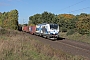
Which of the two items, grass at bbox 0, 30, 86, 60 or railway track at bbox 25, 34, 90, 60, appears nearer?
grass at bbox 0, 30, 86, 60

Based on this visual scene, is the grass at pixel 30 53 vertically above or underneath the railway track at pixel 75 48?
above

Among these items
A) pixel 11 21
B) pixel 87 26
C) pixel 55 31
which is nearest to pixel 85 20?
pixel 87 26

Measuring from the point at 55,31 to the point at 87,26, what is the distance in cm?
1610

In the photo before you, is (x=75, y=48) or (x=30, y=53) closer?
(x=30, y=53)

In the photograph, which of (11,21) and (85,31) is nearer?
(85,31)

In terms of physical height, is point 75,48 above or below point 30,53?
below

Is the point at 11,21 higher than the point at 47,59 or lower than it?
higher

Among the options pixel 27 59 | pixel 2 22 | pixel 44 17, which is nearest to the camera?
pixel 27 59

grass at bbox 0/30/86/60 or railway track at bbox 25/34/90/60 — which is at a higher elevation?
grass at bbox 0/30/86/60

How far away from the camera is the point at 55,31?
40.3 m

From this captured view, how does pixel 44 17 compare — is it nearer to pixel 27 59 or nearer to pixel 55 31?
pixel 55 31

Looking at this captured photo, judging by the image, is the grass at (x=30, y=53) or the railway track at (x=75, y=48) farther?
the railway track at (x=75, y=48)

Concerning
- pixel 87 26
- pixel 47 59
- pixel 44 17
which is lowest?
pixel 47 59

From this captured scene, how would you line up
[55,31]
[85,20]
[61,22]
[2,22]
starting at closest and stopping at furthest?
1. [55,31]
2. [85,20]
3. [2,22]
4. [61,22]
